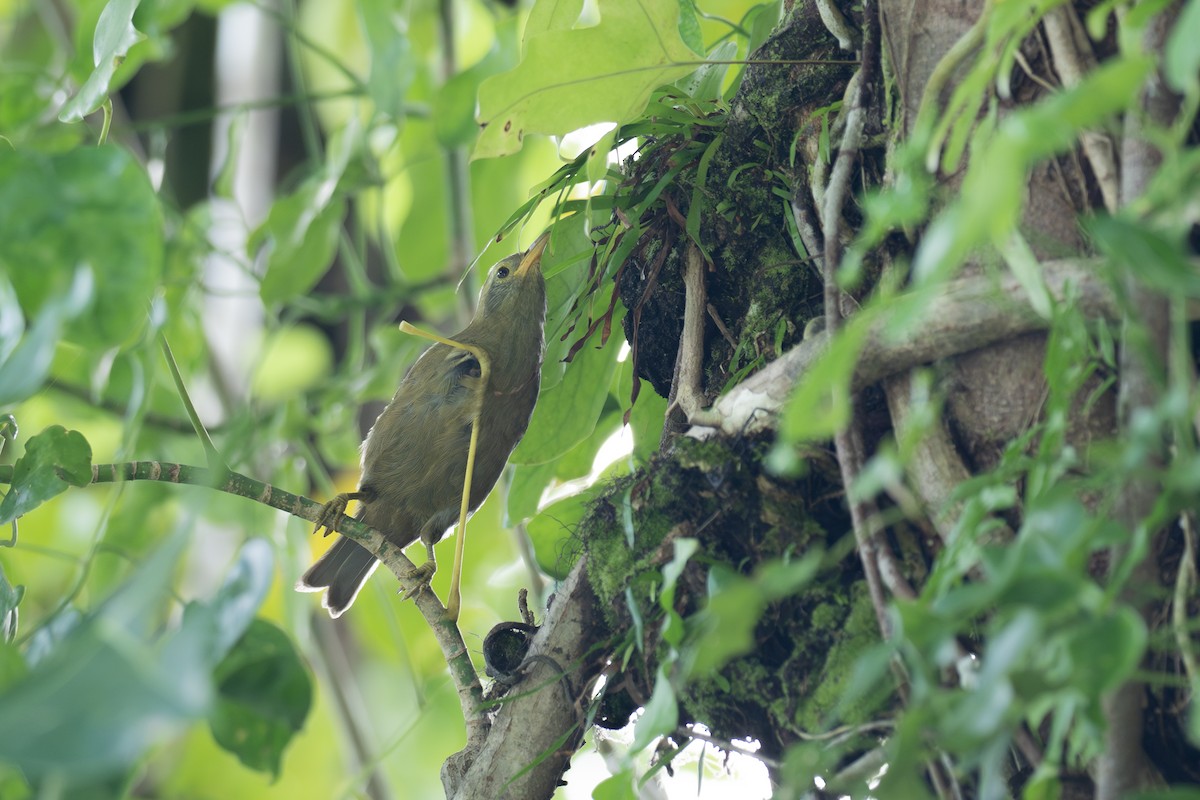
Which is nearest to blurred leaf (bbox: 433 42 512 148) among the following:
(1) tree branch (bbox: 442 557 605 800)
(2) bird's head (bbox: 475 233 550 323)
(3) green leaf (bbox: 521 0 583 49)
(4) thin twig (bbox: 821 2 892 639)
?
(2) bird's head (bbox: 475 233 550 323)

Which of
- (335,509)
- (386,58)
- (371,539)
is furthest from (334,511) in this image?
(386,58)

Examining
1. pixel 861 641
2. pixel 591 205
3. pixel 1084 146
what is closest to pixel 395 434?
pixel 591 205

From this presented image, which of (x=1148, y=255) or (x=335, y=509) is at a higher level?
(x=335, y=509)

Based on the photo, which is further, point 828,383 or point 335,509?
point 335,509

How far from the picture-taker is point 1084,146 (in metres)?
0.85

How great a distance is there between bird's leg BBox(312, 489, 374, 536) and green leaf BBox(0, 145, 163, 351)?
0.48 metres

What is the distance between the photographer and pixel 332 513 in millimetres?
1395

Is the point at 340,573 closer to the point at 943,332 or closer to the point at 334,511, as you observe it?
the point at 334,511

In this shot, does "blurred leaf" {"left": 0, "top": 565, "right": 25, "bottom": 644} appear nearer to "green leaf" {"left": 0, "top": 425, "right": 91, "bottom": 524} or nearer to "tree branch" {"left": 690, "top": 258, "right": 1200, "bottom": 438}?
"green leaf" {"left": 0, "top": 425, "right": 91, "bottom": 524}

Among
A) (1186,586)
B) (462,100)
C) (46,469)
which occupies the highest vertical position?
(462,100)

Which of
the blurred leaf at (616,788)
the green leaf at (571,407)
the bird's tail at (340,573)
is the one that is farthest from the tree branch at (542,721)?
the bird's tail at (340,573)

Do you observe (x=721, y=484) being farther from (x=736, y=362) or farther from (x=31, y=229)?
(x=31, y=229)

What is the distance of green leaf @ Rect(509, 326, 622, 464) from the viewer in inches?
56.2

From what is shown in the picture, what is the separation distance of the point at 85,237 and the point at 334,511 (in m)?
0.78
